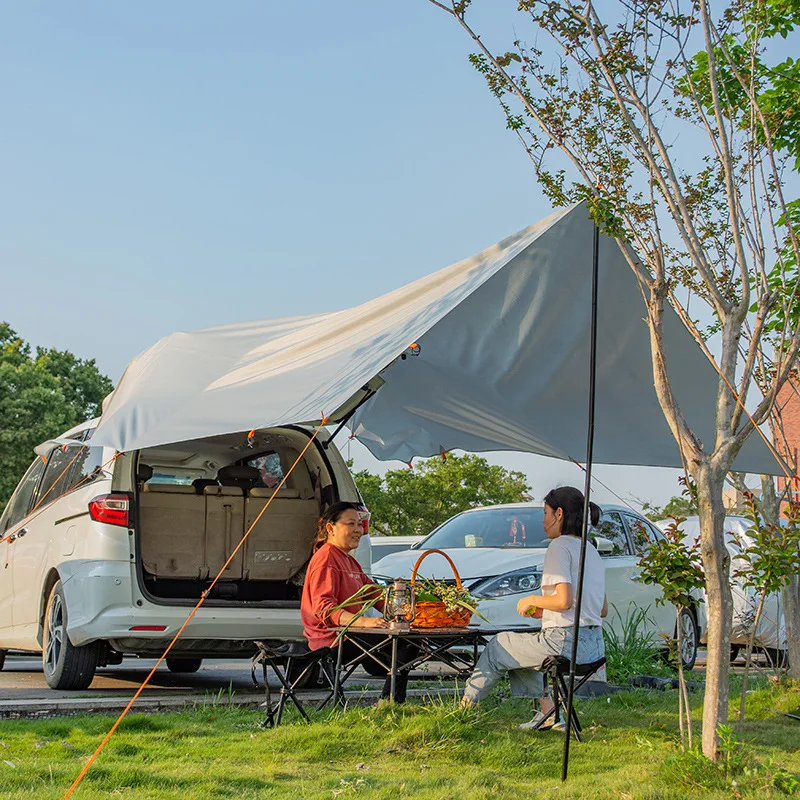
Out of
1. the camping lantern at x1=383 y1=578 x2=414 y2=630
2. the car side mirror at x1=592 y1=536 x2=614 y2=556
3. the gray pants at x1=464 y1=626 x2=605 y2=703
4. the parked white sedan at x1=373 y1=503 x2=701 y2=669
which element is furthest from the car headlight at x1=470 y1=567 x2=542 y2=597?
the camping lantern at x1=383 y1=578 x2=414 y2=630

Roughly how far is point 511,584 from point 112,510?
11.6 ft

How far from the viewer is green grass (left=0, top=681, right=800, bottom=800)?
14.9 ft

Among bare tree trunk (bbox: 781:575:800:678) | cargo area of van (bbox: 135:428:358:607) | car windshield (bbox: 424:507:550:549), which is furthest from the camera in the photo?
car windshield (bbox: 424:507:550:549)

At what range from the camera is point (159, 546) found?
7.95 metres

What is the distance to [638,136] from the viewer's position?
553 cm

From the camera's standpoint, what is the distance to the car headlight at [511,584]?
29.5 ft

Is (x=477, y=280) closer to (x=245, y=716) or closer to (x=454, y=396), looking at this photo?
(x=454, y=396)

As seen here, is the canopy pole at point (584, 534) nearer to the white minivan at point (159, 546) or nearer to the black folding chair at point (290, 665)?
the black folding chair at point (290, 665)

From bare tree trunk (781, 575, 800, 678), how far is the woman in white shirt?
2630mm

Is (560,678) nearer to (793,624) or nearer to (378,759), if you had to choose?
(378,759)

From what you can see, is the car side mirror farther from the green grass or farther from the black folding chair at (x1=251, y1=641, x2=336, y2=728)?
the black folding chair at (x1=251, y1=641, x2=336, y2=728)

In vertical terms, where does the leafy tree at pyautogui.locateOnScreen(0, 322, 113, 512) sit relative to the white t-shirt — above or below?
above

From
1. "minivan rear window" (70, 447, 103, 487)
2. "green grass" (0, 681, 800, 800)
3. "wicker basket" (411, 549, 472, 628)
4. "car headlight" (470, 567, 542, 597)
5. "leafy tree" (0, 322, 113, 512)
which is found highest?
"leafy tree" (0, 322, 113, 512)

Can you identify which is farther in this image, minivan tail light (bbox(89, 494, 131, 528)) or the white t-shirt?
minivan tail light (bbox(89, 494, 131, 528))
